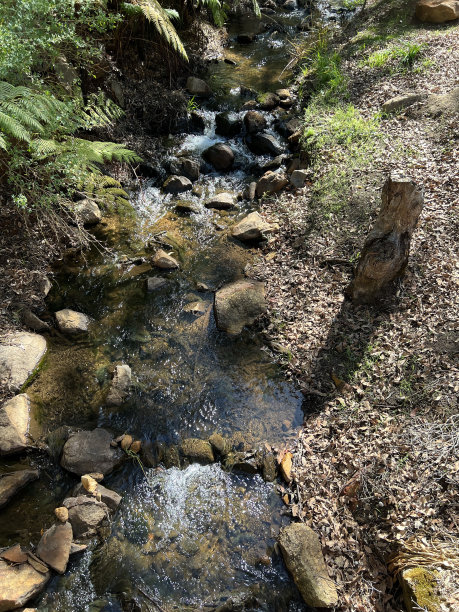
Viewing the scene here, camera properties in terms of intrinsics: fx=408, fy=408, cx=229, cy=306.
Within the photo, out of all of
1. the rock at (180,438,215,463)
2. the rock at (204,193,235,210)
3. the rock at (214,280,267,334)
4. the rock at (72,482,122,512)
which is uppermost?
the rock at (204,193,235,210)

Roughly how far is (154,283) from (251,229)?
1.62m

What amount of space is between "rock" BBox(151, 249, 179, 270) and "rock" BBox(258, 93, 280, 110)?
4666mm

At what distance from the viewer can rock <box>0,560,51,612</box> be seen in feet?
9.16

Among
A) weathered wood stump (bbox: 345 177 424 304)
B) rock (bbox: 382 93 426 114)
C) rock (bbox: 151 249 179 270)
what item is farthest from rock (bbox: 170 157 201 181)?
weathered wood stump (bbox: 345 177 424 304)

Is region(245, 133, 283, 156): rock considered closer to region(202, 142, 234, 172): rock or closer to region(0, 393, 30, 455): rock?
region(202, 142, 234, 172): rock

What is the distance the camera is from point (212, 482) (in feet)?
12.0

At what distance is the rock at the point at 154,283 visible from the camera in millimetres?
5285

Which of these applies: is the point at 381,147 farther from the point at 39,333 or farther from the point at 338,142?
the point at 39,333

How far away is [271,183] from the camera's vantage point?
259 inches

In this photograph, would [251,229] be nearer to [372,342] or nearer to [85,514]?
[372,342]

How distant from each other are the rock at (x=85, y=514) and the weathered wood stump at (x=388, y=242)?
3.24m

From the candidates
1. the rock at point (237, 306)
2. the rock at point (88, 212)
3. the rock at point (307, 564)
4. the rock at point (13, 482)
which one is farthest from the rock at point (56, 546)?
the rock at point (88, 212)

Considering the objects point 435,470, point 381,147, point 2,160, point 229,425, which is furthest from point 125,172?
point 435,470

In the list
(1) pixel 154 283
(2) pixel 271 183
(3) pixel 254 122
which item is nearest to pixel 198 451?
(1) pixel 154 283
